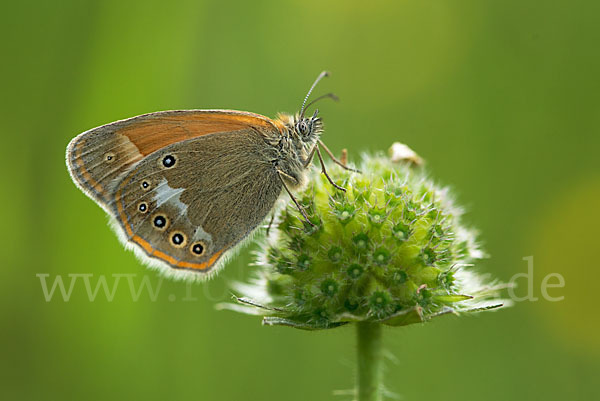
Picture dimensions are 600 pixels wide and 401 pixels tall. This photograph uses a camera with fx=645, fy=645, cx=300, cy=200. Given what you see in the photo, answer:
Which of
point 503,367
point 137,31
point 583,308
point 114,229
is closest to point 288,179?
point 114,229

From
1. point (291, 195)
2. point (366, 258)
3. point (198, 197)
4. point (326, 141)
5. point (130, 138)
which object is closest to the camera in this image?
point (366, 258)

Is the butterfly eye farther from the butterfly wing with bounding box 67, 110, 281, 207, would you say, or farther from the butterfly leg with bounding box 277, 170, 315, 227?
the butterfly leg with bounding box 277, 170, 315, 227

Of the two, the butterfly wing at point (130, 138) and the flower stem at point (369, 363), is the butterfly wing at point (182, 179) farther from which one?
the flower stem at point (369, 363)

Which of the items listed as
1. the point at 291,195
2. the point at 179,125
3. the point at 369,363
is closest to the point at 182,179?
the point at 179,125

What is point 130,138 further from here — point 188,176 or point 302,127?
point 302,127

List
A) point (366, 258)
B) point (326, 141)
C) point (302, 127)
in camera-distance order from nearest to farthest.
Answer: point (366, 258)
point (302, 127)
point (326, 141)

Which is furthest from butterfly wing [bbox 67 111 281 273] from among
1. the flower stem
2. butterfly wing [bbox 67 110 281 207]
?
the flower stem

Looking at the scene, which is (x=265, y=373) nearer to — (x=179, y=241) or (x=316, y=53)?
(x=179, y=241)
